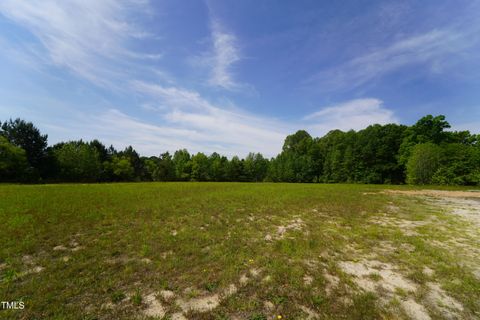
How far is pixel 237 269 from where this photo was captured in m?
5.08

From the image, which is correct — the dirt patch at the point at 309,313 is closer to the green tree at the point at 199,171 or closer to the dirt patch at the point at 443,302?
the dirt patch at the point at 443,302

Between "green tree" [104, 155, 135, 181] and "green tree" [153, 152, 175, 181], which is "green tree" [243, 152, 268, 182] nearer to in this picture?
"green tree" [153, 152, 175, 181]

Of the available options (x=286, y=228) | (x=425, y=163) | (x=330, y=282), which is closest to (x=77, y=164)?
(x=286, y=228)

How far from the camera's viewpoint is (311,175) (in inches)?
2544

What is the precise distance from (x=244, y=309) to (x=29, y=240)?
8115 millimetres

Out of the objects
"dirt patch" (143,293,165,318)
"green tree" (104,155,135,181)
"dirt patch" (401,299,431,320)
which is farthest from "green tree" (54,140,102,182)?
"dirt patch" (401,299,431,320)

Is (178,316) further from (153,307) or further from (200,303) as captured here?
(153,307)

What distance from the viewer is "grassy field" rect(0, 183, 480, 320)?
3670mm

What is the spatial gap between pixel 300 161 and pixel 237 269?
212ft

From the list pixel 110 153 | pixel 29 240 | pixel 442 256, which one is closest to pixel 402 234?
pixel 442 256

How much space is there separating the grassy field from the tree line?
3856 cm

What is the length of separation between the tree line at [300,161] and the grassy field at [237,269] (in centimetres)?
3856

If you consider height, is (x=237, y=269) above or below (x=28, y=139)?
below

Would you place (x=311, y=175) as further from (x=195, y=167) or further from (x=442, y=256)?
(x=442, y=256)
